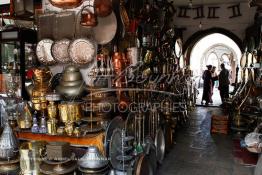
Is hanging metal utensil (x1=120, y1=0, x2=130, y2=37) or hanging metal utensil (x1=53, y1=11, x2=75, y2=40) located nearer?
hanging metal utensil (x1=120, y1=0, x2=130, y2=37)

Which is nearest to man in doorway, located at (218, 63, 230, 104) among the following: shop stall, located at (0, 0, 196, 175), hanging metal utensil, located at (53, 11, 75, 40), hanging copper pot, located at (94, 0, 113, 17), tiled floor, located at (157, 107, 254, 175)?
tiled floor, located at (157, 107, 254, 175)

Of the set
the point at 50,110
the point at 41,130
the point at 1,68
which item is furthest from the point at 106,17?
the point at 1,68

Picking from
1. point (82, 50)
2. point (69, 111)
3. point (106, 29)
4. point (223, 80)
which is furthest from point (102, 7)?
point (223, 80)

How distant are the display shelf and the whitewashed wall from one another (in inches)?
243

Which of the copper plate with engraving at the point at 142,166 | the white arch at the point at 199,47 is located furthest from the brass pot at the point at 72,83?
the white arch at the point at 199,47

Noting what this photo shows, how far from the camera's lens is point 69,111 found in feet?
9.16

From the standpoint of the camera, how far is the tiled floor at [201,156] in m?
3.33

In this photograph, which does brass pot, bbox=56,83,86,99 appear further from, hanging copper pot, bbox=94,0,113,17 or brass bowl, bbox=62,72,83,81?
hanging copper pot, bbox=94,0,113,17

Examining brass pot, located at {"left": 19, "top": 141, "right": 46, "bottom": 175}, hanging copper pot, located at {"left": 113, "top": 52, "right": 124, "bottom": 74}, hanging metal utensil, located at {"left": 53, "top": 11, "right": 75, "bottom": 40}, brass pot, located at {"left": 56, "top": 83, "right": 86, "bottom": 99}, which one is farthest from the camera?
hanging metal utensil, located at {"left": 53, "top": 11, "right": 75, "bottom": 40}

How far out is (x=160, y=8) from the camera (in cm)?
515

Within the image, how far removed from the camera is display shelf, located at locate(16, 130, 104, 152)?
260 cm

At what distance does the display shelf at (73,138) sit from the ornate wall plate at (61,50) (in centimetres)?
101

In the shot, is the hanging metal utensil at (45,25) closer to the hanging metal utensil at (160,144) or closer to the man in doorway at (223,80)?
the hanging metal utensil at (160,144)

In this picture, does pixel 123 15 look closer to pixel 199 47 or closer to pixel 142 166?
pixel 142 166
